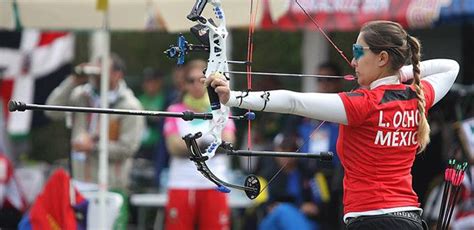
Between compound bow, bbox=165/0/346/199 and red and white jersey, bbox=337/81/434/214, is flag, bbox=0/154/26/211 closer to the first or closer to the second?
compound bow, bbox=165/0/346/199

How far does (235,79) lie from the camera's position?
1255 cm

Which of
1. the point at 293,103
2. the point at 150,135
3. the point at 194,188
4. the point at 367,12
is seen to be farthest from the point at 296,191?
the point at 293,103

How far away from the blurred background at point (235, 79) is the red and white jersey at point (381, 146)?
129 cm

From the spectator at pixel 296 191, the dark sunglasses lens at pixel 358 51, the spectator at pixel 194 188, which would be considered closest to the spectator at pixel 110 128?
the spectator at pixel 194 188

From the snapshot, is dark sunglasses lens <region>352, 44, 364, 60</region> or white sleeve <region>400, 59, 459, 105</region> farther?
white sleeve <region>400, 59, 459, 105</region>

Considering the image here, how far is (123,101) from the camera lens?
854 centimetres

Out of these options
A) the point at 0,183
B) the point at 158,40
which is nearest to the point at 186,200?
the point at 0,183

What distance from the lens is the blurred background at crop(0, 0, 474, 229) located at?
26.2 ft

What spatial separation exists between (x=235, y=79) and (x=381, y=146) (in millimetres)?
8034

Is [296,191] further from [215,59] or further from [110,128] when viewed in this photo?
[215,59]

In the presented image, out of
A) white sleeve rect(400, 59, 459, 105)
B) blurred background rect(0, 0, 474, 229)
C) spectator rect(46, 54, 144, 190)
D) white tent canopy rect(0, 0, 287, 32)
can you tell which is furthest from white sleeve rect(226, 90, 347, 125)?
spectator rect(46, 54, 144, 190)

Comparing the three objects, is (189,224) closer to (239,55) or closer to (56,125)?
(239,55)

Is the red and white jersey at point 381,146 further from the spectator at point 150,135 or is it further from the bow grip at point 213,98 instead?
the spectator at point 150,135

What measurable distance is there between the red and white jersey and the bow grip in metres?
0.56
